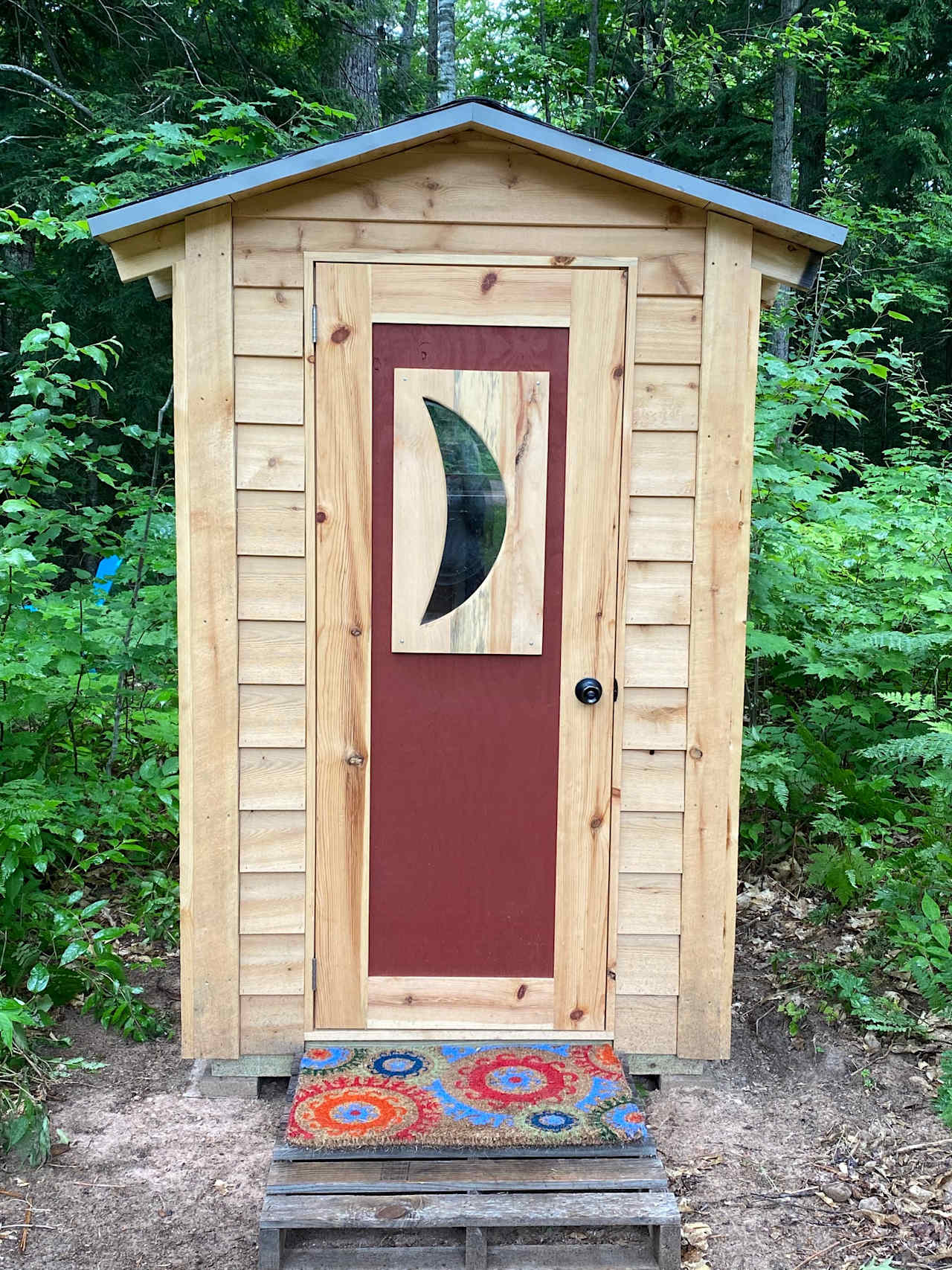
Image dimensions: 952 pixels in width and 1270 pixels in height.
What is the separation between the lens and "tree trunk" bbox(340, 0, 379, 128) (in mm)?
8984

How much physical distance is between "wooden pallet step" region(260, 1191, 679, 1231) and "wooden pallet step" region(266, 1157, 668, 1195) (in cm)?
2

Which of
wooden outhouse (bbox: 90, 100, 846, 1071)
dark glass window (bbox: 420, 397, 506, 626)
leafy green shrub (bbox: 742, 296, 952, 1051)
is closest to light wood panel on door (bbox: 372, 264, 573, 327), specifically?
wooden outhouse (bbox: 90, 100, 846, 1071)

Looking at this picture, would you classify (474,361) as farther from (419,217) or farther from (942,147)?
(942,147)

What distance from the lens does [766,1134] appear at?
3.07m

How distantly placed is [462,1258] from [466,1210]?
0.12 metres

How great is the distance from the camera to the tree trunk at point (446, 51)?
1120cm

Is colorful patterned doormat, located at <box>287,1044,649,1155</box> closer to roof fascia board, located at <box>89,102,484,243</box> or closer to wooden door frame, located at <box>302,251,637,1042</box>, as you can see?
wooden door frame, located at <box>302,251,637,1042</box>

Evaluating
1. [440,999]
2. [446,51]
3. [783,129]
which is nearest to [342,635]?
[440,999]

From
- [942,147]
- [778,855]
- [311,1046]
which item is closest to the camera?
[311,1046]

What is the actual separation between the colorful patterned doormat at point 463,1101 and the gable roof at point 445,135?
8.55ft

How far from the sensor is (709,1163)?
2.94 m

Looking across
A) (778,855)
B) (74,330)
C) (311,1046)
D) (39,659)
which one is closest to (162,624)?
(39,659)

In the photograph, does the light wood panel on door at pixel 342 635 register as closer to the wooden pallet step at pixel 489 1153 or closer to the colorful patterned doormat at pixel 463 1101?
the colorful patterned doormat at pixel 463 1101

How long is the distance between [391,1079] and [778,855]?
2.49 m
